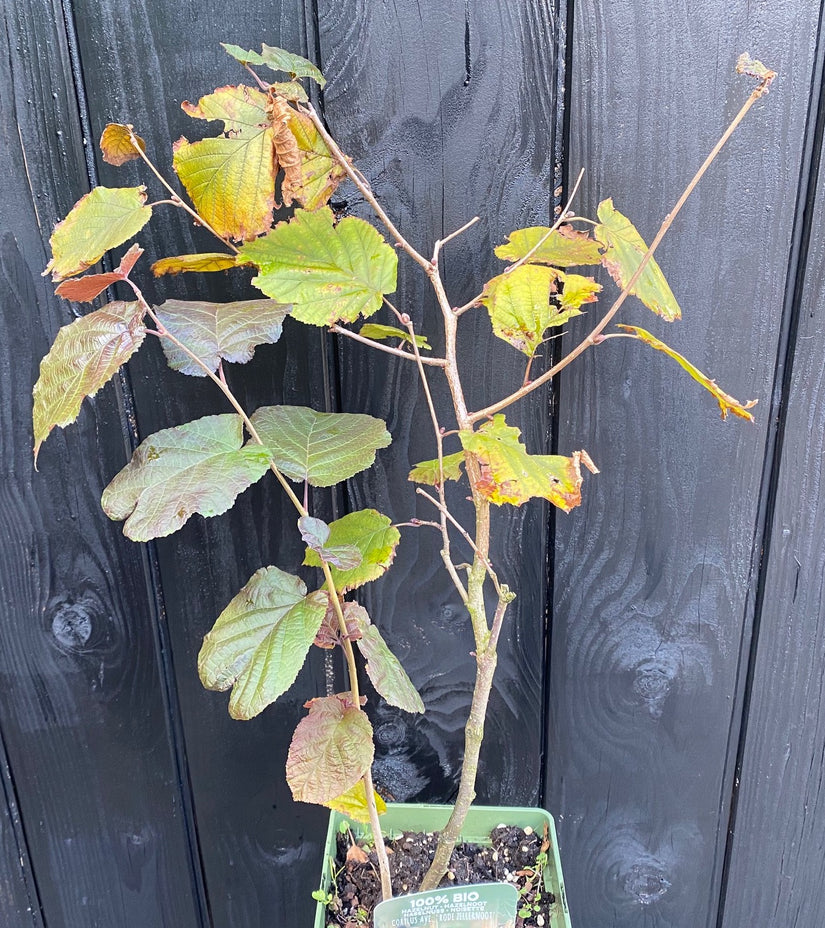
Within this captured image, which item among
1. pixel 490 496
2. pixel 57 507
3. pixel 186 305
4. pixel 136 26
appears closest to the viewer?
pixel 490 496

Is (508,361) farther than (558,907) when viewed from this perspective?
Yes

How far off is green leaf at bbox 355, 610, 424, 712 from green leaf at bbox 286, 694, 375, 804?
31mm

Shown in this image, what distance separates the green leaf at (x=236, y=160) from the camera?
1.81ft

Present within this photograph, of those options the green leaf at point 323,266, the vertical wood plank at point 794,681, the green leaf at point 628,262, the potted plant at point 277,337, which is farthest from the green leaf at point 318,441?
the vertical wood plank at point 794,681

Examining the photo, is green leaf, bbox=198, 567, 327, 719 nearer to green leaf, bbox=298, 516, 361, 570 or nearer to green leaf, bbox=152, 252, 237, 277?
green leaf, bbox=298, 516, 361, 570

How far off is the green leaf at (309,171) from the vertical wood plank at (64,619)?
30cm

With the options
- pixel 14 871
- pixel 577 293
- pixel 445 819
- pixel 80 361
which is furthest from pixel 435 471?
pixel 14 871

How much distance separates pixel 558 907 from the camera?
680mm

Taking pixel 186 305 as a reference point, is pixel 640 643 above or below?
below

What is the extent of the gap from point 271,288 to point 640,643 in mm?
628

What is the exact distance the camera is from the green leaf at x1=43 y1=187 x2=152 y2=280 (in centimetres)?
52

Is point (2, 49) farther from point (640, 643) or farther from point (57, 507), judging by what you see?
point (640, 643)

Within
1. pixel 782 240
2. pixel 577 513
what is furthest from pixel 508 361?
pixel 782 240

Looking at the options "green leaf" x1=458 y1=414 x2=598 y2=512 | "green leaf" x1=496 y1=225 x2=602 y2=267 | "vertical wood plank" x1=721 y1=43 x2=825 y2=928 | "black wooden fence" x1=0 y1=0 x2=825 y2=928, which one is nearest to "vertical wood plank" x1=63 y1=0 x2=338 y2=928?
"black wooden fence" x1=0 y1=0 x2=825 y2=928
